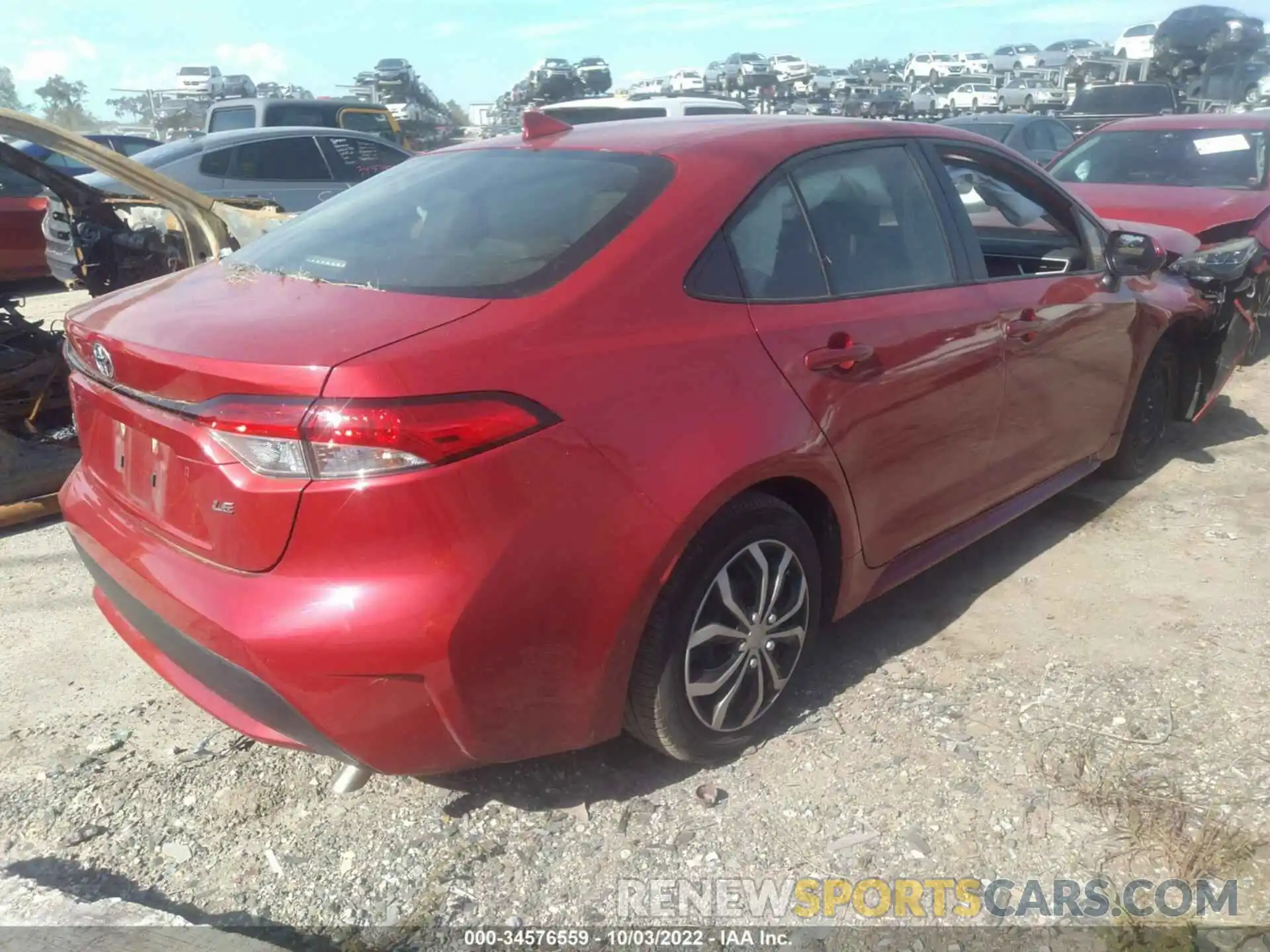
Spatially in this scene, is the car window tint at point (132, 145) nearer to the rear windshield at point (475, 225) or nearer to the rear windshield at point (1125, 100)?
the rear windshield at point (475, 225)

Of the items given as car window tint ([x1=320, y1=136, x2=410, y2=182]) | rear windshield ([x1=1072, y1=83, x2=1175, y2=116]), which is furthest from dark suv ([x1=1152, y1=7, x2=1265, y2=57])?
car window tint ([x1=320, y1=136, x2=410, y2=182])

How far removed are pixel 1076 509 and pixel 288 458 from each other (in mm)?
3704

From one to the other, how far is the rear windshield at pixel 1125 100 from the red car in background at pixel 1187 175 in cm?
1102

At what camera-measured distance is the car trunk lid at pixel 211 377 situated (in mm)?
2055

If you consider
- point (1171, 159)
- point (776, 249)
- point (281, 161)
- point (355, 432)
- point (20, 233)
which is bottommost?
point (20, 233)

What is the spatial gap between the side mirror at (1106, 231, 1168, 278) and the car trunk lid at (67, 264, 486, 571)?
2.89m

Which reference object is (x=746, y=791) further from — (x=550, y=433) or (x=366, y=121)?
(x=366, y=121)

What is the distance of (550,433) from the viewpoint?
2141 millimetres

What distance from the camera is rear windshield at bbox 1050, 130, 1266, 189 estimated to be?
24.0 feet

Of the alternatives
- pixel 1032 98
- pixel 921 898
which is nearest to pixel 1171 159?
pixel 921 898

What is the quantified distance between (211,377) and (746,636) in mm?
1456

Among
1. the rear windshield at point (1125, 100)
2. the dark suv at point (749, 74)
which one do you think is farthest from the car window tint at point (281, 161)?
the dark suv at point (749, 74)

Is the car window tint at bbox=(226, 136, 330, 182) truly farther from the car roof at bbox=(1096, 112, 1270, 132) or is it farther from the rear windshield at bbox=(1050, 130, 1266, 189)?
the car roof at bbox=(1096, 112, 1270, 132)

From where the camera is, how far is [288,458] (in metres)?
2.03
